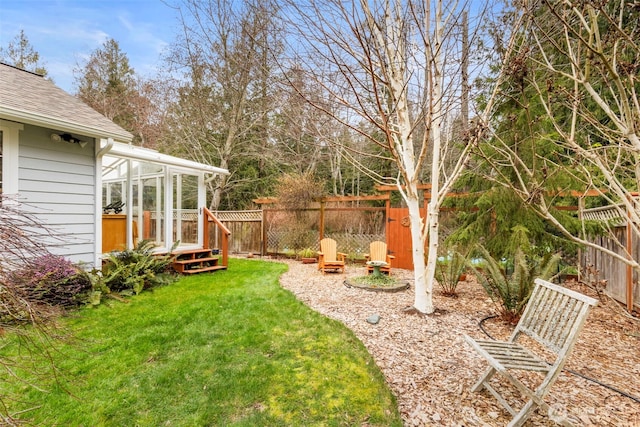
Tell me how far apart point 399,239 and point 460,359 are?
488 cm

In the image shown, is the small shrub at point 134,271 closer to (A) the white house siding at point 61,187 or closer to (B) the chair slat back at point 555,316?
(A) the white house siding at point 61,187

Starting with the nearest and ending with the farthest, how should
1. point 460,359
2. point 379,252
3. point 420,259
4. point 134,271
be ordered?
point 460,359 < point 420,259 < point 134,271 < point 379,252

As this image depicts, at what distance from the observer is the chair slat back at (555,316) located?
6.41 ft

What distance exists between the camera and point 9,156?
426 cm

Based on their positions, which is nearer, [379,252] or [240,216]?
[379,252]

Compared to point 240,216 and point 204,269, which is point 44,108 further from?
point 240,216

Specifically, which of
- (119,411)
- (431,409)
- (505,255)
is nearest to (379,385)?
(431,409)

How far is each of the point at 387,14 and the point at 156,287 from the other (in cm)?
532

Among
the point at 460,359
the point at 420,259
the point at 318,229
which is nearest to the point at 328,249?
the point at 318,229

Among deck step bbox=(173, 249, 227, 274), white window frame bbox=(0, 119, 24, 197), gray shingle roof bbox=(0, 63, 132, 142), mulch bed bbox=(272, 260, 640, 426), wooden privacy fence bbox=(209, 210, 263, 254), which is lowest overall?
mulch bed bbox=(272, 260, 640, 426)

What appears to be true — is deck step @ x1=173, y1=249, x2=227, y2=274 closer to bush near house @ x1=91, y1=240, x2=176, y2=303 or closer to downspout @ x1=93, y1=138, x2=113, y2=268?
bush near house @ x1=91, y1=240, x2=176, y2=303

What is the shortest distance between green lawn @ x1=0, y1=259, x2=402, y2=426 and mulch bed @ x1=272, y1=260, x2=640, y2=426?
0.79 ft

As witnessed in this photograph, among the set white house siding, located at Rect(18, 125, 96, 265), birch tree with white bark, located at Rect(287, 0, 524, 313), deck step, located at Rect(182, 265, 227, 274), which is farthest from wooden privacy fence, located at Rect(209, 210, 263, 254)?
birch tree with white bark, located at Rect(287, 0, 524, 313)

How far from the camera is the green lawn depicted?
A: 217 centimetres
